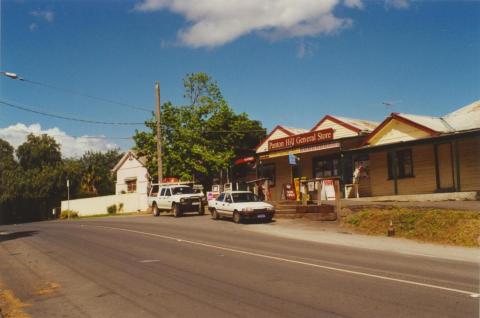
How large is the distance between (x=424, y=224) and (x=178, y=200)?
53.4ft

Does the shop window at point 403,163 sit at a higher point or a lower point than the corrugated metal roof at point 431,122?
lower

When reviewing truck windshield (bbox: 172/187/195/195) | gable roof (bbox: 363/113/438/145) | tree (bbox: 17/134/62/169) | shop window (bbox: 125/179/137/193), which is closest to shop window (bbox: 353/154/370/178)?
gable roof (bbox: 363/113/438/145)

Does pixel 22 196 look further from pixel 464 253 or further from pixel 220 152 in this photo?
pixel 464 253

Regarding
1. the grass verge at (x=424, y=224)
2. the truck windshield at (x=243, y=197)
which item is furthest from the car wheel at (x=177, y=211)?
the grass verge at (x=424, y=224)

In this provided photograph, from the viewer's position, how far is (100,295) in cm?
798

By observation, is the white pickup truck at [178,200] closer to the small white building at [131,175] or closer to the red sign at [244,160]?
the red sign at [244,160]

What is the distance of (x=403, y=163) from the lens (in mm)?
25328

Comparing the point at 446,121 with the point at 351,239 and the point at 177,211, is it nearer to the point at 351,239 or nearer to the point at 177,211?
the point at 351,239

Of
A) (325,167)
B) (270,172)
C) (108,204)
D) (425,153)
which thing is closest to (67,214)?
(108,204)

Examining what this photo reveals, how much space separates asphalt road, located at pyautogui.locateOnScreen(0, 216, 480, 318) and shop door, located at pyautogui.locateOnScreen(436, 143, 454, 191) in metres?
11.0

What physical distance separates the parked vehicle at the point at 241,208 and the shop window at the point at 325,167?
7859 millimetres

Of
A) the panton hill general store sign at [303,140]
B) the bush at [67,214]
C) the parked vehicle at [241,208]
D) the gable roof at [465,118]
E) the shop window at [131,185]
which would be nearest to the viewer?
the gable roof at [465,118]

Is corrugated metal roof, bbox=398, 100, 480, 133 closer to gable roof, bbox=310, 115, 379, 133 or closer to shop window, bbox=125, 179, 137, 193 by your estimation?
gable roof, bbox=310, 115, 379, 133

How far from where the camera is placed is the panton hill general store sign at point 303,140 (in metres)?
28.3
